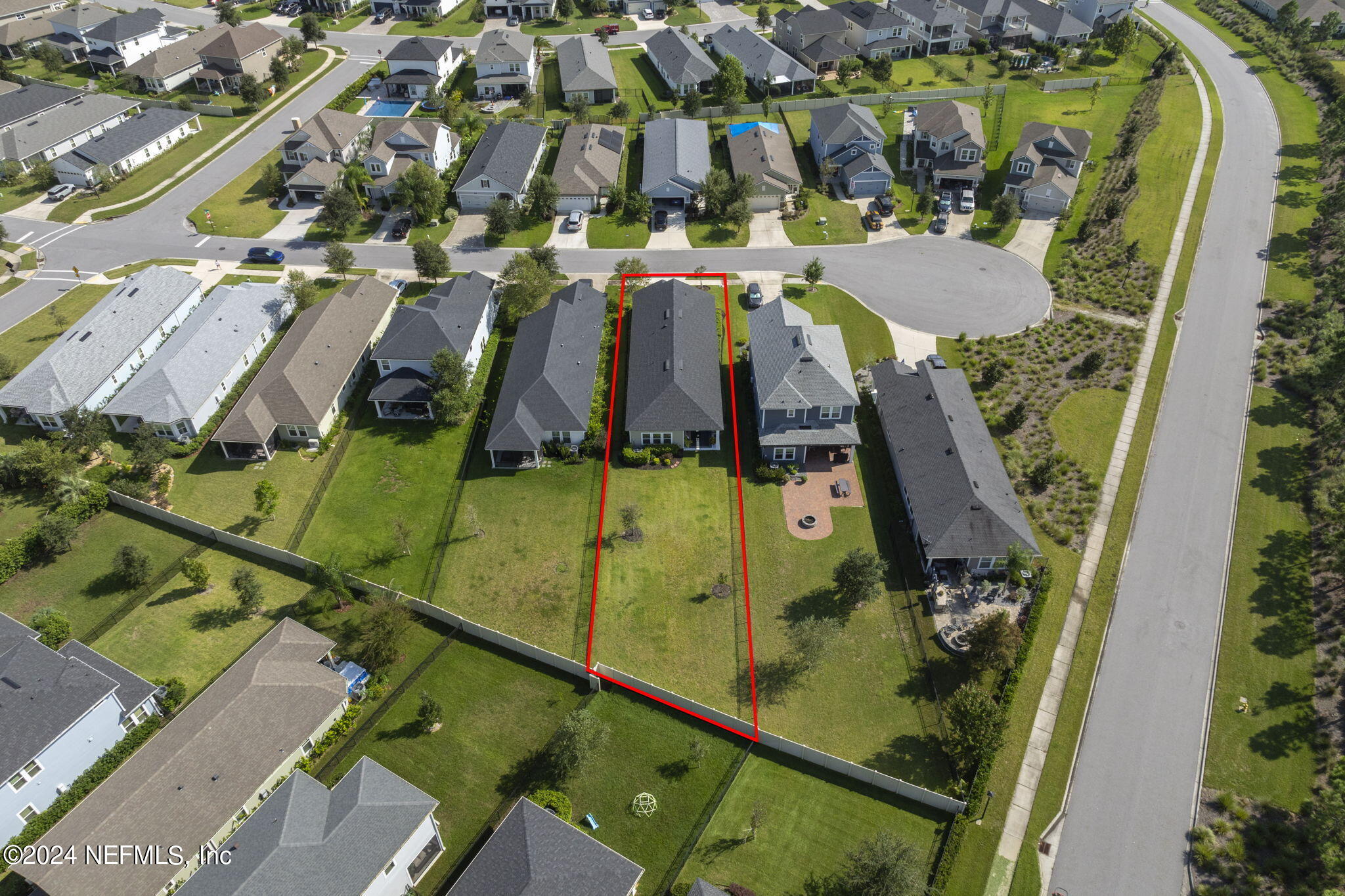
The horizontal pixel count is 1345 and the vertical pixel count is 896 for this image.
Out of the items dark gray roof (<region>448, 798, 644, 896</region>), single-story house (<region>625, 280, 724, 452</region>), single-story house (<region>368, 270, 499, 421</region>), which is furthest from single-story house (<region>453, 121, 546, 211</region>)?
dark gray roof (<region>448, 798, 644, 896</region>)

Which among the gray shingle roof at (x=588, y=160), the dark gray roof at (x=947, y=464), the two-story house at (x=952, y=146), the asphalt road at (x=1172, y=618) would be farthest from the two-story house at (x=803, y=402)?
the two-story house at (x=952, y=146)

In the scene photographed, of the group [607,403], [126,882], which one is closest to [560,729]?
[126,882]

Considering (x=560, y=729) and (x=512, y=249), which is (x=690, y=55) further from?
(x=560, y=729)

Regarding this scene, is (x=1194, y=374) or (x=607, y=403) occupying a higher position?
(x=1194, y=374)

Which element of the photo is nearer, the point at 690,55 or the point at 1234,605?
the point at 1234,605

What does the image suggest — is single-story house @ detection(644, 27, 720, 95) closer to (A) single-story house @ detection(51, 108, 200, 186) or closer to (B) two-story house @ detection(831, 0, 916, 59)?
(B) two-story house @ detection(831, 0, 916, 59)

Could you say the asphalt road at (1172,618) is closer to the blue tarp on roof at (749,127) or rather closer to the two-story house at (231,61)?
the blue tarp on roof at (749,127)
